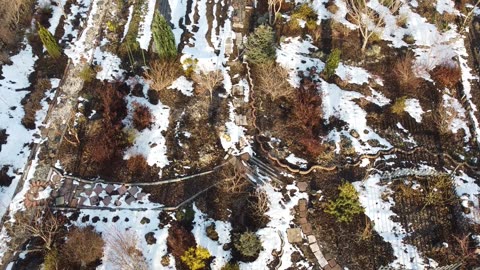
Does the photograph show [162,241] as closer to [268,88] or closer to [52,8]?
[268,88]

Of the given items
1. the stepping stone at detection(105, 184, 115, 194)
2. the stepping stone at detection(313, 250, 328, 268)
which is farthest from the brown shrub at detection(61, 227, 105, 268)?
the stepping stone at detection(313, 250, 328, 268)

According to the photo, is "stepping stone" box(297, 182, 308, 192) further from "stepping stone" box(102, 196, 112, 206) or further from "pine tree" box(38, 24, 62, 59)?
"pine tree" box(38, 24, 62, 59)

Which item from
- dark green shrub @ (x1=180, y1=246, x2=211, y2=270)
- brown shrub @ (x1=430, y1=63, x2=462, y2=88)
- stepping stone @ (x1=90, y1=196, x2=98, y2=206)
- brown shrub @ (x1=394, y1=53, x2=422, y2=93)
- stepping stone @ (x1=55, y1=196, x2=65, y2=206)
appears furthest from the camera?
brown shrub @ (x1=430, y1=63, x2=462, y2=88)

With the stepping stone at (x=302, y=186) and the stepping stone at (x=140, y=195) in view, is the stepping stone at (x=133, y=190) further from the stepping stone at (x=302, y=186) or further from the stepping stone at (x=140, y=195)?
the stepping stone at (x=302, y=186)

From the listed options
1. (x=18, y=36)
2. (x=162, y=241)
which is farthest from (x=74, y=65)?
(x=162, y=241)

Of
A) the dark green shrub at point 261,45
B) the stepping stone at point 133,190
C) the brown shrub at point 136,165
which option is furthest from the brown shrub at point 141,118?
the dark green shrub at point 261,45
